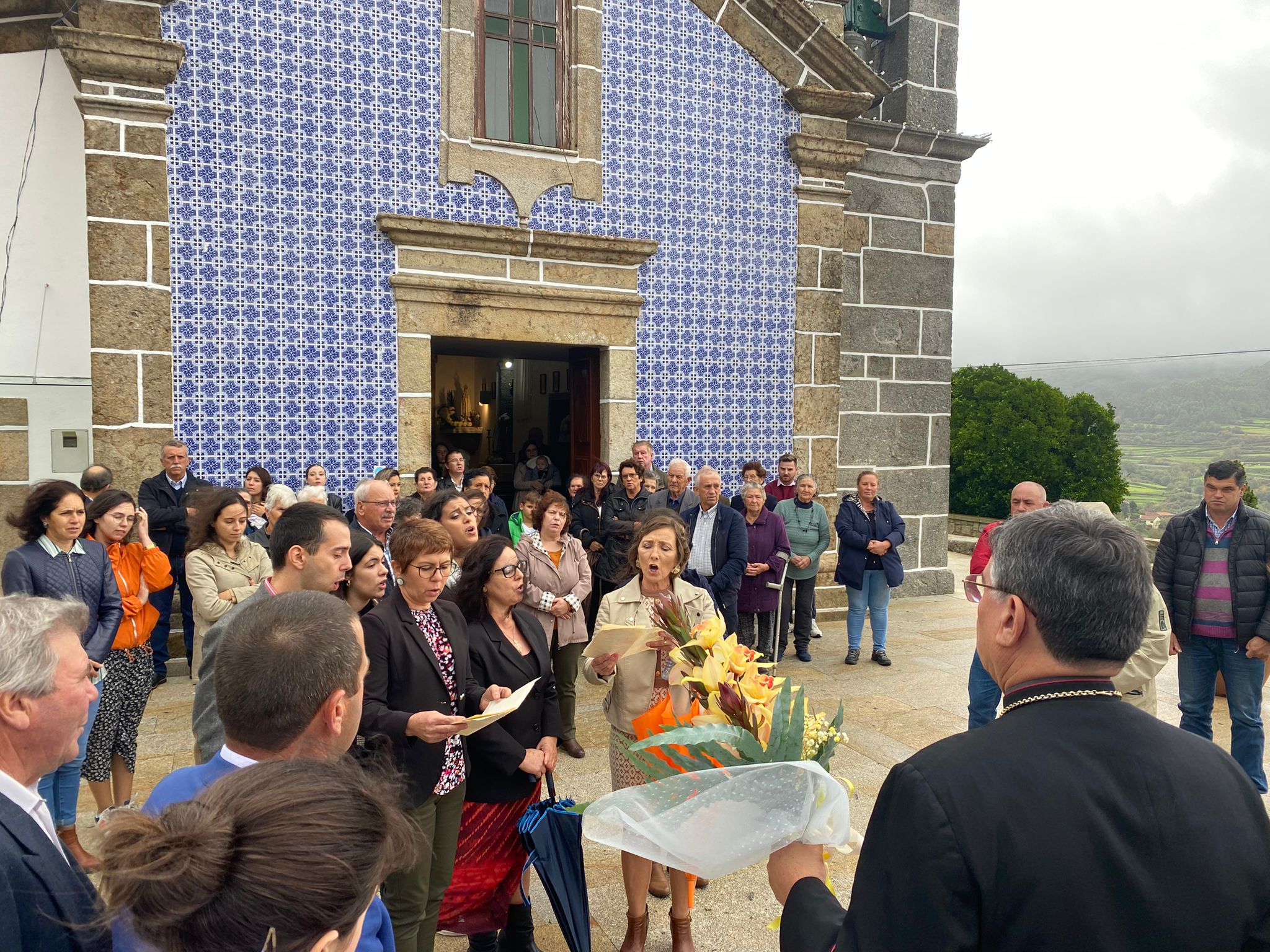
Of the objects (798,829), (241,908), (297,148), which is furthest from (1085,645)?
(297,148)

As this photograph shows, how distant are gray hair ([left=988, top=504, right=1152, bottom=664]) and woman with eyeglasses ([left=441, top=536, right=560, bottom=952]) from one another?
7.16ft

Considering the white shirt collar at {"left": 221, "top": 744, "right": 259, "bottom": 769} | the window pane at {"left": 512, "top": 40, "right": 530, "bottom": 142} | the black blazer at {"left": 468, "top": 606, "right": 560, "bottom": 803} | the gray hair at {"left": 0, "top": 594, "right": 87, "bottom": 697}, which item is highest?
the window pane at {"left": 512, "top": 40, "right": 530, "bottom": 142}

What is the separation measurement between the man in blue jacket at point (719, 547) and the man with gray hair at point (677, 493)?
377mm

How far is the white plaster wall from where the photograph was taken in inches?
288

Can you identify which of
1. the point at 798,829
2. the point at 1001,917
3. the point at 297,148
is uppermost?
the point at 297,148

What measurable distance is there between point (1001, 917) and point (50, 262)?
8.67m

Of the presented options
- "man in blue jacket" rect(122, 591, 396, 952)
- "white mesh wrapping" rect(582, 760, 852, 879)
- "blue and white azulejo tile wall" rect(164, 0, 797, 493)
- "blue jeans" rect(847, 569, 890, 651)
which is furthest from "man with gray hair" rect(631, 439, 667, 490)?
"man in blue jacket" rect(122, 591, 396, 952)

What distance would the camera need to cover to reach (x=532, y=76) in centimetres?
840

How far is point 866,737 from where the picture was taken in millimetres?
5742

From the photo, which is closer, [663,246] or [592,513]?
[592,513]

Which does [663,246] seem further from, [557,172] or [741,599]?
[741,599]

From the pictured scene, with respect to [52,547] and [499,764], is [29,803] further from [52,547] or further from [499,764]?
[52,547]

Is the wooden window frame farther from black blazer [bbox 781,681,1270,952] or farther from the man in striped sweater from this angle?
black blazer [bbox 781,681,1270,952]

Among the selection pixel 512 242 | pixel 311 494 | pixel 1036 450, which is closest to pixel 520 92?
pixel 512 242
